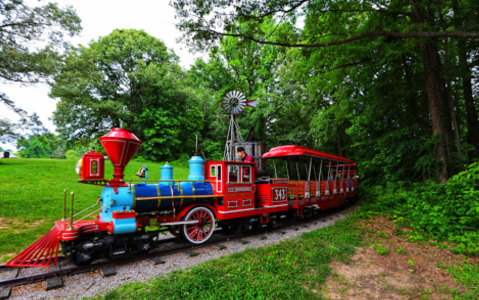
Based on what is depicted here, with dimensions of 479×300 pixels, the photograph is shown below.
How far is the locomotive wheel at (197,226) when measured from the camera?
6.13 meters

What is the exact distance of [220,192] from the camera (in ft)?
21.7

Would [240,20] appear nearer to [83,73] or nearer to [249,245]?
[249,245]

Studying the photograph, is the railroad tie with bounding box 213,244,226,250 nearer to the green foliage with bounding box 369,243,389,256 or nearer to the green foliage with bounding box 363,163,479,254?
the green foliage with bounding box 369,243,389,256

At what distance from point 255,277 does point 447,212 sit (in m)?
6.46

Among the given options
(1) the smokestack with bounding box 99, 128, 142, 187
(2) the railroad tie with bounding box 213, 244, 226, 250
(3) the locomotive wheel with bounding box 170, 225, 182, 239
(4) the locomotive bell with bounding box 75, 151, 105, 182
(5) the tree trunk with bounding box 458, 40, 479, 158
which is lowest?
(2) the railroad tie with bounding box 213, 244, 226, 250

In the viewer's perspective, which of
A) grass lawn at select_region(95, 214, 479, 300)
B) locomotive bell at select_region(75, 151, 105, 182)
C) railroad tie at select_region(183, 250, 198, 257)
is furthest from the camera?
railroad tie at select_region(183, 250, 198, 257)

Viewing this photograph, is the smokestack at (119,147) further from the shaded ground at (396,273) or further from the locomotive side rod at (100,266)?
the shaded ground at (396,273)

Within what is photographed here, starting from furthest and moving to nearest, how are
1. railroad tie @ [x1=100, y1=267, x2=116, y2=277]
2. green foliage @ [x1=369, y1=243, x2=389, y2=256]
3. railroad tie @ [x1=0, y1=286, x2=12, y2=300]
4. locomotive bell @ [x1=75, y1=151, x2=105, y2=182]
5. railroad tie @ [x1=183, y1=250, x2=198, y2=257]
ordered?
green foliage @ [x1=369, y1=243, x2=389, y2=256] → railroad tie @ [x1=183, y1=250, x2=198, y2=257] → locomotive bell @ [x1=75, y1=151, x2=105, y2=182] → railroad tie @ [x1=100, y1=267, x2=116, y2=277] → railroad tie @ [x1=0, y1=286, x2=12, y2=300]

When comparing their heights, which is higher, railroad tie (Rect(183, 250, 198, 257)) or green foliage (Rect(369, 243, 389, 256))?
railroad tie (Rect(183, 250, 198, 257))

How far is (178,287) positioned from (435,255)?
5.92 m

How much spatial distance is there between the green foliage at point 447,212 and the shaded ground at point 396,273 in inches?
24.1

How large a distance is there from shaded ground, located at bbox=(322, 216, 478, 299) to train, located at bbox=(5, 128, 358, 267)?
3.00 metres

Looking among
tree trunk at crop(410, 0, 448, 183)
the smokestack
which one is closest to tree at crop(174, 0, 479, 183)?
tree trunk at crop(410, 0, 448, 183)

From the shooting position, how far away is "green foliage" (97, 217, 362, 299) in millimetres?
3578
